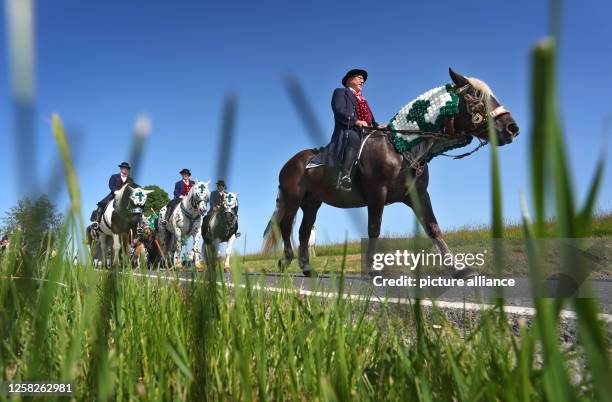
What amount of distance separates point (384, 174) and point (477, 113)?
1.24 m

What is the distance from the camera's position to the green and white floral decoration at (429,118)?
5332mm

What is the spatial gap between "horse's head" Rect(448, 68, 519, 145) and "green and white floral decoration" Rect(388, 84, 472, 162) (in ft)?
0.33

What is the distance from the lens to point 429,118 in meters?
→ 5.45

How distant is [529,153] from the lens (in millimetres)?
272

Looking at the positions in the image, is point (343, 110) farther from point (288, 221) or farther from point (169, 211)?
point (169, 211)

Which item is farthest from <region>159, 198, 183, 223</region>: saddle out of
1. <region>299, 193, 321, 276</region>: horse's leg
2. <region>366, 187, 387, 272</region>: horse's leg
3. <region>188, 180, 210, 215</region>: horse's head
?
<region>366, 187, 387, 272</region>: horse's leg

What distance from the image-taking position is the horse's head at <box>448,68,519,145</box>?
4.97 m

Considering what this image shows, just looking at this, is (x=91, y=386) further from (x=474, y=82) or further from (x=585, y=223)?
(x=474, y=82)

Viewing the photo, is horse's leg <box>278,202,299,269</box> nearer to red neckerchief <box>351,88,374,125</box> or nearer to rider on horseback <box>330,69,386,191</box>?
rider on horseback <box>330,69,386,191</box>

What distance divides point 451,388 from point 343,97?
507 centimetres

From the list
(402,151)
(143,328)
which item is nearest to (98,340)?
(143,328)

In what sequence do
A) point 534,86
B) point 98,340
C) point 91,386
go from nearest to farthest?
point 534,86 < point 98,340 < point 91,386

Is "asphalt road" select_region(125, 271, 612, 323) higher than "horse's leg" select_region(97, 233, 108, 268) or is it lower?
lower

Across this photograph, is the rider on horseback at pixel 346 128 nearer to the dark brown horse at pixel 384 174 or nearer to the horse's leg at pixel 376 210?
the dark brown horse at pixel 384 174
